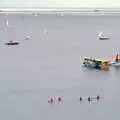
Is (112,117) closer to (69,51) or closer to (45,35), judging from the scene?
(69,51)

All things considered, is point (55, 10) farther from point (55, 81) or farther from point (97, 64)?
point (55, 81)

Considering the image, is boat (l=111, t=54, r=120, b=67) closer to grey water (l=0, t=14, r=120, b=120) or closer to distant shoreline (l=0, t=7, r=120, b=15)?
grey water (l=0, t=14, r=120, b=120)

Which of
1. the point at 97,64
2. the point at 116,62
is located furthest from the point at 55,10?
the point at 97,64

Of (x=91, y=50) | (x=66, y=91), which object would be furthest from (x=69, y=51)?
(x=66, y=91)

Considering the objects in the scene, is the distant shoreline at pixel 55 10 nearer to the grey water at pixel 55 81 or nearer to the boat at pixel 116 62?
the grey water at pixel 55 81

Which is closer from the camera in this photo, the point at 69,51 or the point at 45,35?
the point at 69,51

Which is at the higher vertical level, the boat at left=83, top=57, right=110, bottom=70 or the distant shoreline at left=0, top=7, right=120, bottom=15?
the boat at left=83, top=57, right=110, bottom=70

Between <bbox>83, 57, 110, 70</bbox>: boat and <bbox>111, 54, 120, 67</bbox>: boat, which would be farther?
<bbox>111, 54, 120, 67</bbox>: boat

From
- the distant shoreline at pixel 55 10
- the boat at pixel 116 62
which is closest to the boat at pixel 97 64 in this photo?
the boat at pixel 116 62

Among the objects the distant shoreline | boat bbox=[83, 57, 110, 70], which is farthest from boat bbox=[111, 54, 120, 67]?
the distant shoreline
